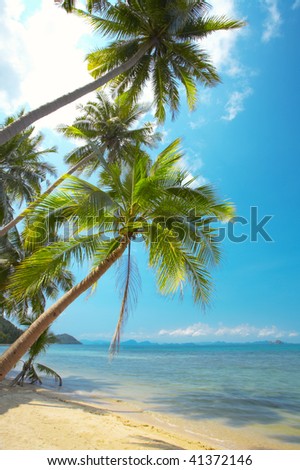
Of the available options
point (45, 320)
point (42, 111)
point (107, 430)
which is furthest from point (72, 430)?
point (42, 111)

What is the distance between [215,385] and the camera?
16.8 meters

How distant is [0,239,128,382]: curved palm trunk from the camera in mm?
4883

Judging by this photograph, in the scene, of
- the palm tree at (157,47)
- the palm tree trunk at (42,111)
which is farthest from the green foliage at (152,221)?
the palm tree at (157,47)

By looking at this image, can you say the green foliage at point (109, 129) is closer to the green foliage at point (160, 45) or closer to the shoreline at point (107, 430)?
the green foliage at point (160, 45)

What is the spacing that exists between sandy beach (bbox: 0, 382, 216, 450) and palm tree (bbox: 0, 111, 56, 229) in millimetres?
9332

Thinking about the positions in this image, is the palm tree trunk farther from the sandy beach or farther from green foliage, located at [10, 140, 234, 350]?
the sandy beach

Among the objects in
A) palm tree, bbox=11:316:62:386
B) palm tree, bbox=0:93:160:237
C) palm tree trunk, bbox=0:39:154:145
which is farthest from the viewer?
palm tree, bbox=0:93:160:237

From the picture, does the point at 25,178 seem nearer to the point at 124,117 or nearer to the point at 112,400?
the point at 124,117

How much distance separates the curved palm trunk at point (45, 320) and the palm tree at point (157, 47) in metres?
4.29

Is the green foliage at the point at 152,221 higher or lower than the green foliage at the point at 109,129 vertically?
lower

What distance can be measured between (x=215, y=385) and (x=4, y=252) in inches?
510

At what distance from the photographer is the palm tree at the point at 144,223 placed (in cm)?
612

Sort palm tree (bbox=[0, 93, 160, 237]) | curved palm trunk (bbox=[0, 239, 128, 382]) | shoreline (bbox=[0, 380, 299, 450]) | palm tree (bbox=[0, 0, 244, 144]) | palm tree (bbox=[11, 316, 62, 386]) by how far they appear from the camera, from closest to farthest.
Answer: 1. curved palm trunk (bbox=[0, 239, 128, 382])
2. shoreline (bbox=[0, 380, 299, 450])
3. palm tree (bbox=[0, 0, 244, 144])
4. palm tree (bbox=[11, 316, 62, 386])
5. palm tree (bbox=[0, 93, 160, 237])

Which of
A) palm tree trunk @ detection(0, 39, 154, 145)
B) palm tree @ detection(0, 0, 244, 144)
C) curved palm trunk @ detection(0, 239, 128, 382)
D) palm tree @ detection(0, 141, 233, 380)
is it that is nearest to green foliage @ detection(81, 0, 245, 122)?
palm tree @ detection(0, 0, 244, 144)
